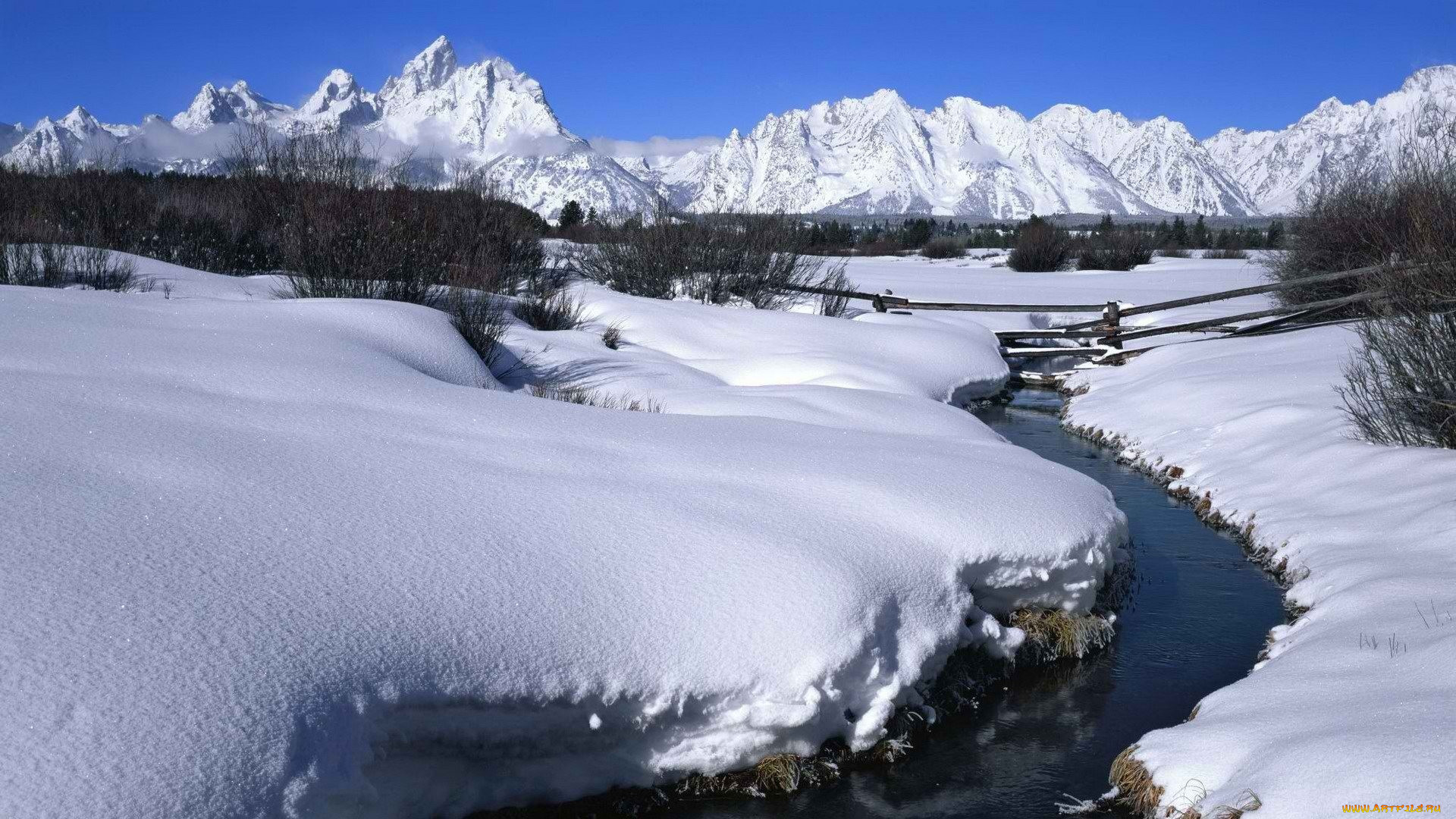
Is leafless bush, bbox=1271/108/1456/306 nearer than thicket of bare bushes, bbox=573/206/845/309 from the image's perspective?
Yes

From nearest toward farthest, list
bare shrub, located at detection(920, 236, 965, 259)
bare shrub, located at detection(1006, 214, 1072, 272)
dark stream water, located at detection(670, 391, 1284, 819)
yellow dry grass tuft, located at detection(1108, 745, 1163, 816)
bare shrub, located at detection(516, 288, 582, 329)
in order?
yellow dry grass tuft, located at detection(1108, 745, 1163, 816), dark stream water, located at detection(670, 391, 1284, 819), bare shrub, located at detection(516, 288, 582, 329), bare shrub, located at detection(1006, 214, 1072, 272), bare shrub, located at detection(920, 236, 965, 259)

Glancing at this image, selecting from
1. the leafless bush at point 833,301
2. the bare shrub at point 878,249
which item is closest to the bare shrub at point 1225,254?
the bare shrub at point 878,249

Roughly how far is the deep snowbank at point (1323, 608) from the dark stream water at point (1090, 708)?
0.34m

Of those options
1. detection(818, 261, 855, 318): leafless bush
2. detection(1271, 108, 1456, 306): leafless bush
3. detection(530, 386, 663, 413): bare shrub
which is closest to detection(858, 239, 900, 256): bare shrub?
detection(1271, 108, 1456, 306): leafless bush

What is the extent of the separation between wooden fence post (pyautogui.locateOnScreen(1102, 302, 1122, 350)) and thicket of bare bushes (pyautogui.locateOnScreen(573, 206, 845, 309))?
5.90 m

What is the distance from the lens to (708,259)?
63.0 feet

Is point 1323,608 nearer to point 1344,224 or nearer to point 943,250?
point 1344,224

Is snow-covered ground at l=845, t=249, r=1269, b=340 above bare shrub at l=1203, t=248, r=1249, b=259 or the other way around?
the other way around

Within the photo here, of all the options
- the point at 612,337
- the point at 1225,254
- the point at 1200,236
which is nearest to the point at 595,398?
the point at 612,337

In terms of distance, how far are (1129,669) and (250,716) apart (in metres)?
4.81

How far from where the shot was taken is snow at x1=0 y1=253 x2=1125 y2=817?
3.02m

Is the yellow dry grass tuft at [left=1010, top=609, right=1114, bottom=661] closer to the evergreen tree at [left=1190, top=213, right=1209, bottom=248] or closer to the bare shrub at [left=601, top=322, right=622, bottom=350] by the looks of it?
the bare shrub at [left=601, top=322, right=622, bottom=350]

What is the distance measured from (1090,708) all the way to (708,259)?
14.7 meters

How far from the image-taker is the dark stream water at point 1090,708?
4453 mm
